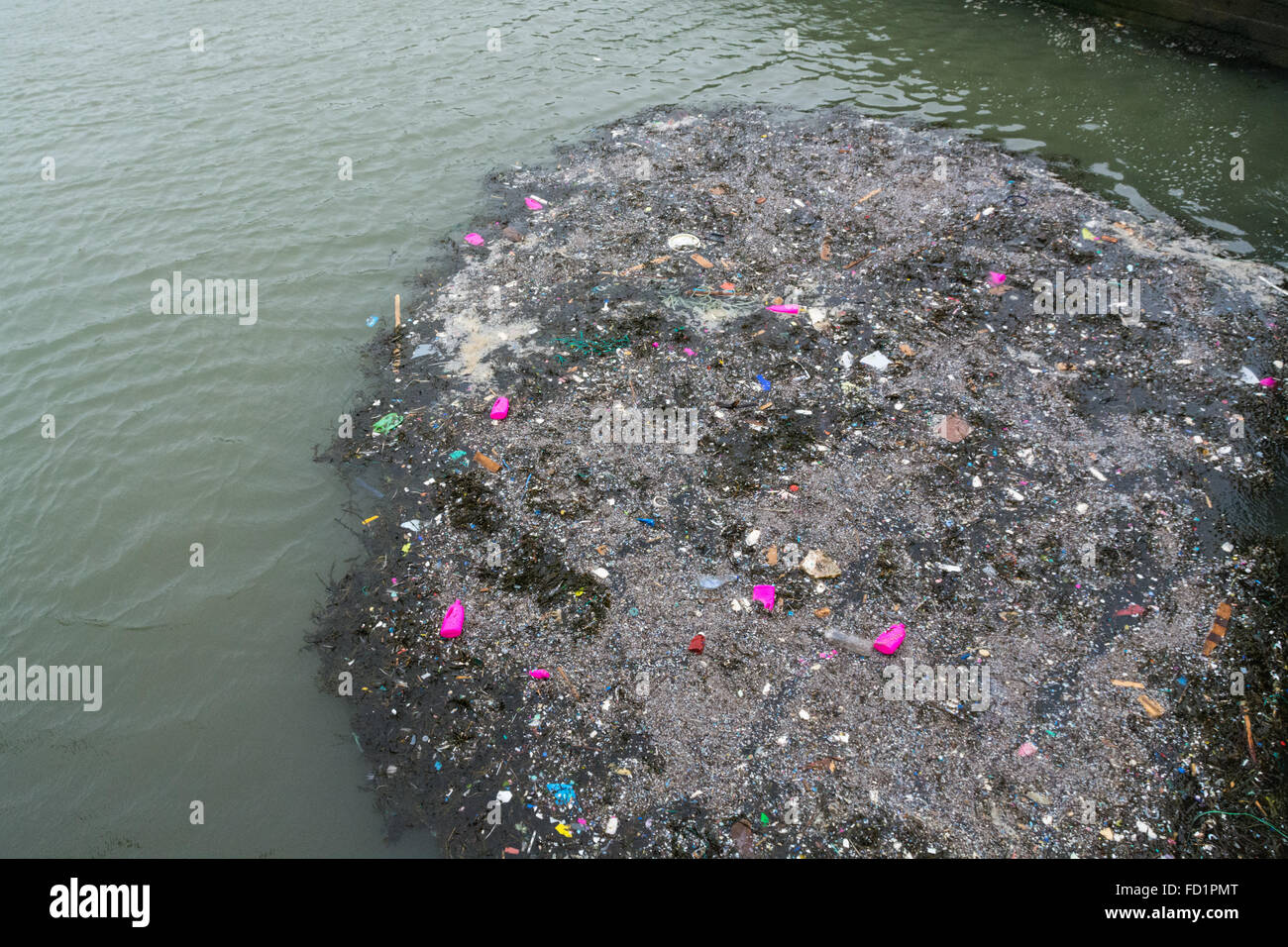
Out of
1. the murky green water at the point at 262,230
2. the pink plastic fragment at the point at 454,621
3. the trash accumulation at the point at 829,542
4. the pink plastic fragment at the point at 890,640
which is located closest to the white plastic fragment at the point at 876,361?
the trash accumulation at the point at 829,542

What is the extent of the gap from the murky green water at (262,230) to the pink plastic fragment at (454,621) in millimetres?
969

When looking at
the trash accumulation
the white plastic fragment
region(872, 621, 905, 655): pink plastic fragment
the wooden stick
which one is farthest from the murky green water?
the white plastic fragment

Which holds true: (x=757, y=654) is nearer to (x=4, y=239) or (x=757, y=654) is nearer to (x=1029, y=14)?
(x=4, y=239)

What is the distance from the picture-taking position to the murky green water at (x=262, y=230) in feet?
17.2

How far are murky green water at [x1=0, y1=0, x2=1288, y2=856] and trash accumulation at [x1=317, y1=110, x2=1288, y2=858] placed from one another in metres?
0.71

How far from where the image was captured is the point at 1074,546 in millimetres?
5793

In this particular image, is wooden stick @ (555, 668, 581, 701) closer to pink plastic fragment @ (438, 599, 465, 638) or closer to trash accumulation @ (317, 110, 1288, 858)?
trash accumulation @ (317, 110, 1288, 858)

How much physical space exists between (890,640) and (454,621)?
11.0 ft

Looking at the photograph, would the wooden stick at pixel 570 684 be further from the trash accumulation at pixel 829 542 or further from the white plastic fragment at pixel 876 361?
the white plastic fragment at pixel 876 361

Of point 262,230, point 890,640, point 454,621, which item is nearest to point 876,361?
point 890,640

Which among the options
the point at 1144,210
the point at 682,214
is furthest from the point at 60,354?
the point at 1144,210

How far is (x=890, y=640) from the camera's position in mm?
5250

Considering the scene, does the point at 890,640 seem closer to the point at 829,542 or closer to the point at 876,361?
the point at 829,542

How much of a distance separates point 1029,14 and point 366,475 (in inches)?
607
